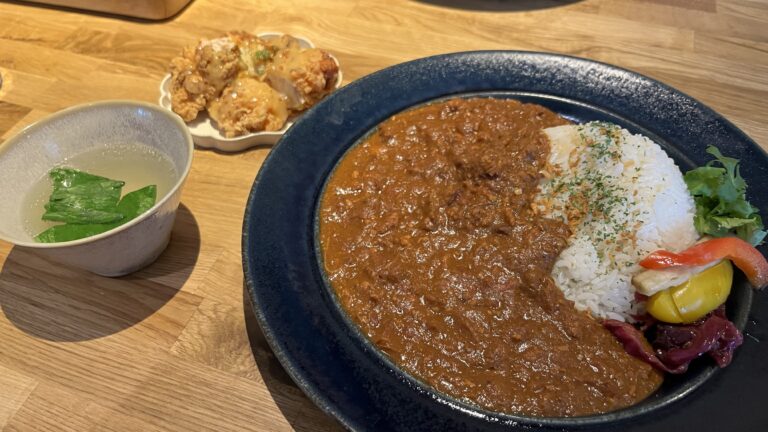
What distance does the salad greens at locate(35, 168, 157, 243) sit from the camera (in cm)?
186

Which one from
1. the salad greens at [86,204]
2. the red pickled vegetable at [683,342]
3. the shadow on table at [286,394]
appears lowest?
the shadow on table at [286,394]

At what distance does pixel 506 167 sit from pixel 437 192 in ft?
1.13

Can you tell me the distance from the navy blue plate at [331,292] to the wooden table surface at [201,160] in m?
0.26

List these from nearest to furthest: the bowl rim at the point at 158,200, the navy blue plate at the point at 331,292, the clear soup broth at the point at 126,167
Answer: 1. the navy blue plate at the point at 331,292
2. the bowl rim at the point at 158,200
3. the clear soup broth at the point at 126,167

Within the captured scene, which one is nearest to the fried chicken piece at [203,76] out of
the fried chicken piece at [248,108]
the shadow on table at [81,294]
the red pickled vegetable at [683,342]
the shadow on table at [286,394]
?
the fried chicken piece at [248,108]

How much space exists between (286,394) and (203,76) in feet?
5.87

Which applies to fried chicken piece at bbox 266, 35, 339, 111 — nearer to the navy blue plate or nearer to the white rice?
the navy blue plate

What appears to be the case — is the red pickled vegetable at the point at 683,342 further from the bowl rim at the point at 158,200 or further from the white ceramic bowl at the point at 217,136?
the white ceramic bowl at the point at 217,136

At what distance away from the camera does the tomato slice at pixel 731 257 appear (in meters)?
1.81

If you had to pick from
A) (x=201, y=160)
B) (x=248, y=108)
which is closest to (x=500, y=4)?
(x=248, y=108)

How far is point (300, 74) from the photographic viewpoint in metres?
2.64

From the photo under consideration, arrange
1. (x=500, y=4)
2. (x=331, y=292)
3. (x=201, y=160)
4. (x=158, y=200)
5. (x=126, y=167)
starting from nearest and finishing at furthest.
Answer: (x=331, y=292) → (x=158, y=200) → (x=126, y=167) → (x=201, y=160) → (x=500, y=4)

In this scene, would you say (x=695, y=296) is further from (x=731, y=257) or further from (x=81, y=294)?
(x=81, y=294)

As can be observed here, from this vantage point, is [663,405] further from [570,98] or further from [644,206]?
[570,98]
